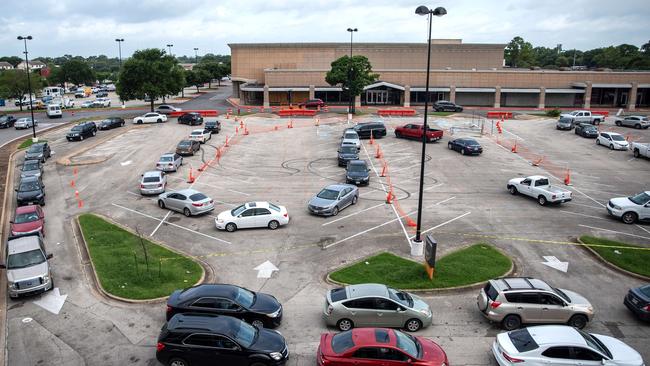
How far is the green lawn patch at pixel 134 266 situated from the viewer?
19.0 metres

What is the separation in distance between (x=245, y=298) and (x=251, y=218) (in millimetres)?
9246

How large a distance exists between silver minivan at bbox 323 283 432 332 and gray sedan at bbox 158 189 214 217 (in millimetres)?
13450

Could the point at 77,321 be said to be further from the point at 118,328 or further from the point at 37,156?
the point at 37,156

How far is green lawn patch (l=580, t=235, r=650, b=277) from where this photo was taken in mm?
20938

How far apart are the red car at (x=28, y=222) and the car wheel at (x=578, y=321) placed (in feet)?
77.5

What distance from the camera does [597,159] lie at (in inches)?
1628

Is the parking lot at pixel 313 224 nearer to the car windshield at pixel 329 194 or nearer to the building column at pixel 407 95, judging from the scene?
the car windshield at pixel 329 194

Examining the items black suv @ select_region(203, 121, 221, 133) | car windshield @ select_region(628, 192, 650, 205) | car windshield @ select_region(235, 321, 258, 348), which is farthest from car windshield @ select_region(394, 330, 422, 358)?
black suv @ select_region(203, 121, 221, 133)

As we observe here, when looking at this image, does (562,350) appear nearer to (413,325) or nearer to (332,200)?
(413,325)

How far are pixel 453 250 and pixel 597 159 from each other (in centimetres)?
2527

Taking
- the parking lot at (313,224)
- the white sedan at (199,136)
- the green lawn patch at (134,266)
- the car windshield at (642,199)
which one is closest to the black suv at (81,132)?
the parking lot at (313,224)

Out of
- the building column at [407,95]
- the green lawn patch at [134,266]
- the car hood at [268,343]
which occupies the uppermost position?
the building column at [407,95]

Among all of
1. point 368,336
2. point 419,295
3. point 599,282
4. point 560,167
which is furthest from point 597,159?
point 368,336

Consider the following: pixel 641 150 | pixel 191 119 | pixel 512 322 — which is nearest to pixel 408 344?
pixel 512 322
